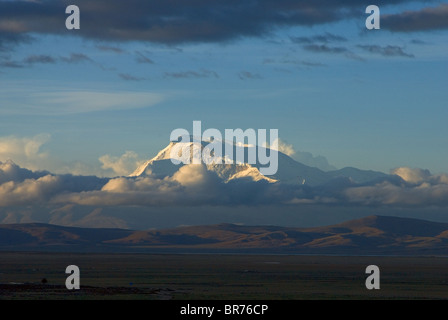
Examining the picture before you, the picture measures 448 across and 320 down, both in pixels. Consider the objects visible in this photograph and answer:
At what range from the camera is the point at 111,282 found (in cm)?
12338

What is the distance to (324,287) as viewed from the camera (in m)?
118

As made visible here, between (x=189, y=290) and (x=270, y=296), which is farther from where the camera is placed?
(x=189, y=290)
